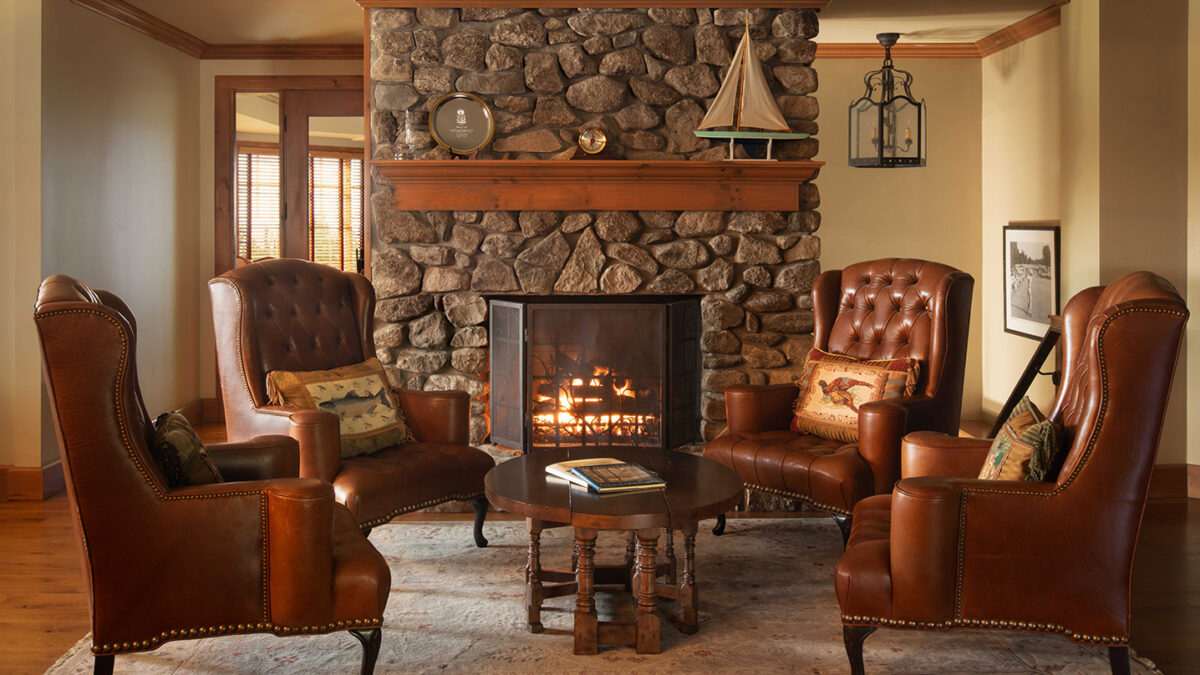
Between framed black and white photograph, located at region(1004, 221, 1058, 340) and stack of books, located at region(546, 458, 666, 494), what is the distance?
322cm

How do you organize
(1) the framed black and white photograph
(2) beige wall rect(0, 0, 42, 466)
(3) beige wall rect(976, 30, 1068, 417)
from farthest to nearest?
(3) beige wall rect(976, 30, 1068, 417) < (1) the framed black and white photograph < (2) beige wall rect(0, 0, 42, 466)

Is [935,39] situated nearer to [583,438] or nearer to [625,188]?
[625,188]

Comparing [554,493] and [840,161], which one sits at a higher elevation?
[840,161]

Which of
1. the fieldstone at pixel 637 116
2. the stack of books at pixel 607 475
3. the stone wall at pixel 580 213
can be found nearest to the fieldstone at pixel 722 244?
the stone wall at pixel 580 213

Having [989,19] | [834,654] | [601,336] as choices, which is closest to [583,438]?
[601,336]

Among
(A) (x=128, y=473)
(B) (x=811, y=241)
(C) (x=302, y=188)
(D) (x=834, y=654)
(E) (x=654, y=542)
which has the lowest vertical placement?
(D) (x=834, y=654)

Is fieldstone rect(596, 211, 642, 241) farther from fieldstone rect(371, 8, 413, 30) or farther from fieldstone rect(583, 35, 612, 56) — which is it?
fieldstone rect(371, 8, 413, 30)

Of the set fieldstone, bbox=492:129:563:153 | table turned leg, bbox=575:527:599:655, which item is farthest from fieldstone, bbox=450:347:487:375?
table turned leg, bbox=575:527:599:655

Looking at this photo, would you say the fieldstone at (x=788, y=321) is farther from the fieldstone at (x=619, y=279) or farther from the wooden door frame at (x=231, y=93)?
the wooden door frame at (x=231, y=93)

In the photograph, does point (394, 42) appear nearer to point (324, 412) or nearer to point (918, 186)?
point (324, 412)

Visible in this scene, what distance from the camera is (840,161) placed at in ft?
21.6

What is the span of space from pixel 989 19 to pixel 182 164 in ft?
15.9

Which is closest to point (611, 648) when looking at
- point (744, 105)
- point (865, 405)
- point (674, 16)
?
point (865, 405)

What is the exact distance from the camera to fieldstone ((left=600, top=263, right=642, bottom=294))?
493 centimetres
